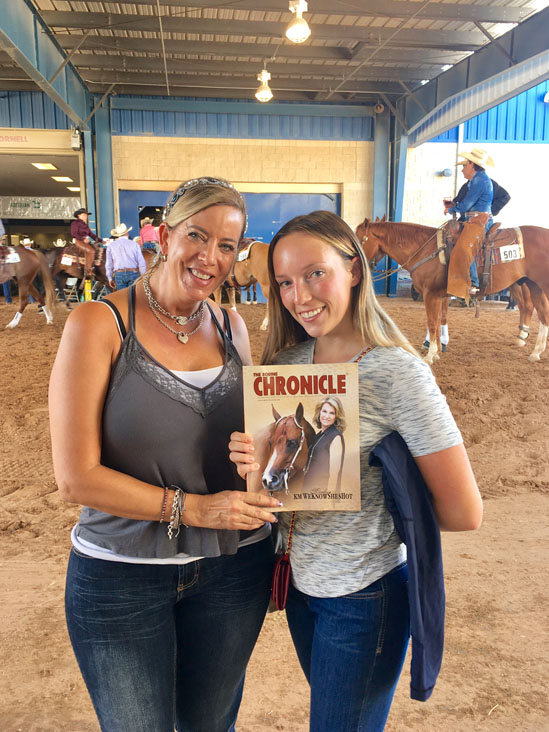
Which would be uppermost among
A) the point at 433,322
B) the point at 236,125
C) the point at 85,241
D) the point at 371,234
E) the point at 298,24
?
the point at 236,125

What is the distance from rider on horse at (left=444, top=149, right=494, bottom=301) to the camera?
7.61m

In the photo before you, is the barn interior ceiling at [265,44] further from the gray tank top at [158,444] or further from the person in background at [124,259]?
the gray tank top at [158,444]

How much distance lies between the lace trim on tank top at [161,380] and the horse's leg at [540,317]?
720 cm

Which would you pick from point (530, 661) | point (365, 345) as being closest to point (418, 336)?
point (530, 661)

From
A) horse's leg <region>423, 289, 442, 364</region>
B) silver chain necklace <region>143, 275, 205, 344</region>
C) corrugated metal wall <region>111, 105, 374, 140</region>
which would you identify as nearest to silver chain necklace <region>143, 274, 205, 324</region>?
silver chain necklace <region>143, 275, 205, 344</region>

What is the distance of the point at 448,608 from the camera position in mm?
2756

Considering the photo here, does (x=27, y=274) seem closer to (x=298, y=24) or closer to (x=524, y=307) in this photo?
(x=298, y=24)

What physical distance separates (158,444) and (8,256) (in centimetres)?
1033

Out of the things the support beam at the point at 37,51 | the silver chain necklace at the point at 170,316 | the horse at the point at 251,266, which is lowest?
the silver chain necklace at the point at 170,316

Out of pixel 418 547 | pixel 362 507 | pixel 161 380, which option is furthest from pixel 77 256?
pixel 418 547

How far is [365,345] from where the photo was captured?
49.6 inches

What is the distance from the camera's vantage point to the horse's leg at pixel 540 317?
7.75 m

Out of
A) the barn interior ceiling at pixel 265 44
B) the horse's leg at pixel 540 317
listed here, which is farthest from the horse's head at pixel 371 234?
the barn interior ceiling at pixel 265 44

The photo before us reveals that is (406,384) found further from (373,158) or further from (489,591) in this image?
(373,158)
